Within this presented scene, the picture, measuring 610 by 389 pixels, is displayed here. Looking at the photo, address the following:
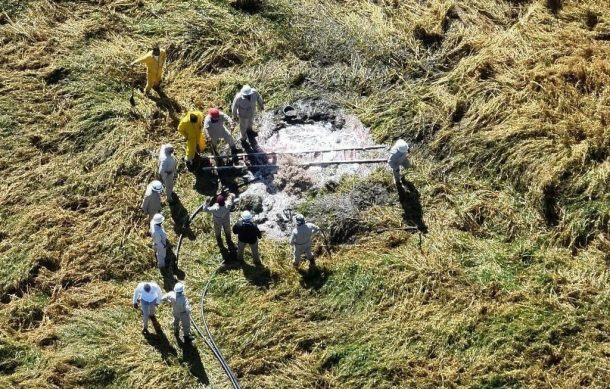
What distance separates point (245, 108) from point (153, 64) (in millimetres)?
1985

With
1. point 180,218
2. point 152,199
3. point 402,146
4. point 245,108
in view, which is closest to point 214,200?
point 180,218

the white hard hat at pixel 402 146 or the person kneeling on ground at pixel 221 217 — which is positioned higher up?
the white hard hat at pixel 402 146

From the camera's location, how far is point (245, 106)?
1234cm

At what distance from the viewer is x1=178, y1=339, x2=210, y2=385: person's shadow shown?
33.0ft

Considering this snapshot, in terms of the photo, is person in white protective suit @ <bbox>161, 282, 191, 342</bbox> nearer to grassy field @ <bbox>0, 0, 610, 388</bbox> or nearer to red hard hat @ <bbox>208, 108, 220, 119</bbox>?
grassy field @ <bbox>0, 0, 610, 388</bbox>

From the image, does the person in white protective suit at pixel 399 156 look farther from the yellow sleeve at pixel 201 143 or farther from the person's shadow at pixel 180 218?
the person's shadow at pixel 180 218

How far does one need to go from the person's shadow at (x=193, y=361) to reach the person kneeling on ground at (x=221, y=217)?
1.65 m

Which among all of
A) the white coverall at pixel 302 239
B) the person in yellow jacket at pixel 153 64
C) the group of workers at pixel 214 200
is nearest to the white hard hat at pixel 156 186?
the group of workers at pixel 214 200

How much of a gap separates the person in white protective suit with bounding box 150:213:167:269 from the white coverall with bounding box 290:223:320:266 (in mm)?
1764

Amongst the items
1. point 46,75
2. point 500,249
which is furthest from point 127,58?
point 500,249

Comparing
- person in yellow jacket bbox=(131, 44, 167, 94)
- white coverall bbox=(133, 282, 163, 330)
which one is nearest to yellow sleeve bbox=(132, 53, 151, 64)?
person in yellow jacket bbox=(131, 44, 167, 94)

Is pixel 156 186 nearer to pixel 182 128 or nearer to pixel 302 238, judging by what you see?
pixel 182 128

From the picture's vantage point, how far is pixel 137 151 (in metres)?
12.6

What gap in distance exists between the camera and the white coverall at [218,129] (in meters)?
12.2
